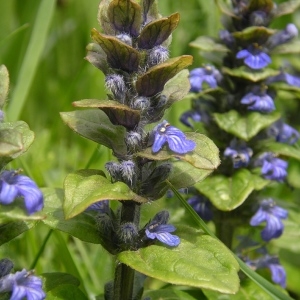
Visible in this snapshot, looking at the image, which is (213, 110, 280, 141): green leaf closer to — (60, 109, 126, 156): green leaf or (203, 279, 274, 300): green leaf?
(203, 279, 274, 300): green leaf

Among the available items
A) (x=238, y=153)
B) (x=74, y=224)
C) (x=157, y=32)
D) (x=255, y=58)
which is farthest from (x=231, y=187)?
(x=157, y=32)

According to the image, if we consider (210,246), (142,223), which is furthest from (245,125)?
(210,246)

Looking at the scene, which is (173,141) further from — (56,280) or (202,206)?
(202,206)

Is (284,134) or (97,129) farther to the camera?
(284,134)

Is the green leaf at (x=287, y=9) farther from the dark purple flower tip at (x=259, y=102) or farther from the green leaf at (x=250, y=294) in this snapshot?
the green leaf at (x=250, y=294)

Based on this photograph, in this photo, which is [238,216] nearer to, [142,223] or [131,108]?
[142,223]

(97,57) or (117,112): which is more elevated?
(97,57)

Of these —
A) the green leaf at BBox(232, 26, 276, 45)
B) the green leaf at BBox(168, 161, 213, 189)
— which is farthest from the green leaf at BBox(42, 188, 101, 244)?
the green leaf at BBox(232, 26, 276, 45)
